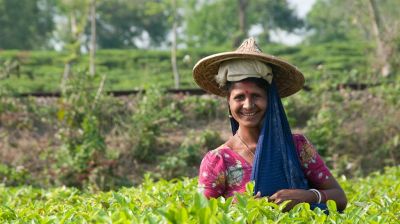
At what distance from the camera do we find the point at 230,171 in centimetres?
321

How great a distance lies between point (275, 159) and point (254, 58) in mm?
464

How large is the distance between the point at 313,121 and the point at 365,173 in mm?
985

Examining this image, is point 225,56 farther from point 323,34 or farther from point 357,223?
point 323,34

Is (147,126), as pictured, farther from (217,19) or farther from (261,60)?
(217,19)

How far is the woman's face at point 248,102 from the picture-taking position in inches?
128

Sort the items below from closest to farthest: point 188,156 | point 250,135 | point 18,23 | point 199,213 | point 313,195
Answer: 1. point 199,213
2. point 313,195
3. point 250,135
4. point 188,156
5. point 18,23

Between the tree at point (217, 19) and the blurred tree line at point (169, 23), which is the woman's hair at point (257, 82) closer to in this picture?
the blurred tree line at point (169, 23)

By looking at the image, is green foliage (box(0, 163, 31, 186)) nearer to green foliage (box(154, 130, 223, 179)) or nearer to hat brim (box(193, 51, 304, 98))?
→ green foliage (box(154, 130, 223, 179))

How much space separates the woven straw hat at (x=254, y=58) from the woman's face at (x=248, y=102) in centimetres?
13

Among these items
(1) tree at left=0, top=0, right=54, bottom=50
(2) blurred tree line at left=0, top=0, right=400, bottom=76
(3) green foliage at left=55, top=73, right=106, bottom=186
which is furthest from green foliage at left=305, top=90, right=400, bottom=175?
(1) tree at left=0, top=0, right=54, bottom=50

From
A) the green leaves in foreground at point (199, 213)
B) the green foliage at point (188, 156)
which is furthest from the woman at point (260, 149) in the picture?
the green foliage at point (188, 156)

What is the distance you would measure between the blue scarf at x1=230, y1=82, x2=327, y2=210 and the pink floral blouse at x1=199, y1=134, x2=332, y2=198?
8 cm

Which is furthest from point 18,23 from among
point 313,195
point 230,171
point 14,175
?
point 313,195

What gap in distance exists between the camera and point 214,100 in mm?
10883
